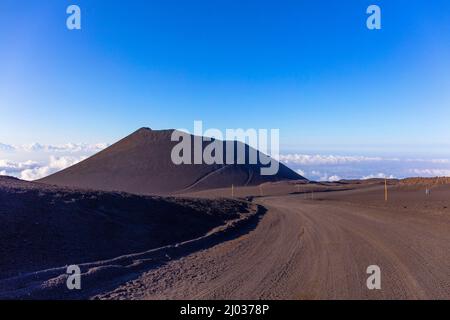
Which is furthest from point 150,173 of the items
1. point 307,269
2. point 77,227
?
point 307,269

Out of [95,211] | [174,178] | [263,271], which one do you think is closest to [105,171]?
[174,178]

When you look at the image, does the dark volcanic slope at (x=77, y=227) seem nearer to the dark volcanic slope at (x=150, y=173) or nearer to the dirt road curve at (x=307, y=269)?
the dirt road curve at (x=307, y=269)

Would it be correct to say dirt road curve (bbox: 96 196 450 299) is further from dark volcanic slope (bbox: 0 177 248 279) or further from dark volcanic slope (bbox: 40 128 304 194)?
dark volcanic slope (bbox: 40 128 304 194)

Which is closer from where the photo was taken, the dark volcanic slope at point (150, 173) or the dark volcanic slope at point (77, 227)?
the dark volcanic slope at point (77, 227)

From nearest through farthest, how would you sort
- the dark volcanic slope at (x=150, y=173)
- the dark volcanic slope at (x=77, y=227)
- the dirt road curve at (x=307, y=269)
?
the dirt road curve at (x=307, y=269)
the dark volcanic slope at (x=77, y=227)
the dark volcanic slope at (x=150, y=173)

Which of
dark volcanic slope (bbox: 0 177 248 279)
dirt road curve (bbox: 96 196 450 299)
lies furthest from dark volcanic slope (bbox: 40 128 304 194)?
dirt road curve (bbox: 96 196 450 299)

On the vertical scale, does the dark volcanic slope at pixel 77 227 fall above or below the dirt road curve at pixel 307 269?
above

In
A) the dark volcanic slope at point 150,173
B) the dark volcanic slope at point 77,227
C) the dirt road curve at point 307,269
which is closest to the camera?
the dirt road curve at point 307,269

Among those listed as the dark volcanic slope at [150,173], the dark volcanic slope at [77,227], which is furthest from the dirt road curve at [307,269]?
the dark volcanic slope at [150,173]
